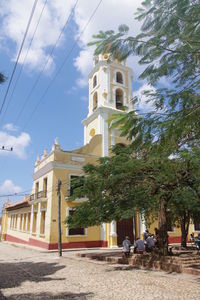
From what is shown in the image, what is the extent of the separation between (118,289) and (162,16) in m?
6.18

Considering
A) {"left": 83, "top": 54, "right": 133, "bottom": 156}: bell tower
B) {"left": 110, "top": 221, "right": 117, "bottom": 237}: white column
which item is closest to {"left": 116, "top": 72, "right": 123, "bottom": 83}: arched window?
{"left": 83, "top": 54, "right": 133, "bottom": 156}: bell tower

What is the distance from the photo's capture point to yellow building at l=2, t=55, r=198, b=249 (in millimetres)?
18703

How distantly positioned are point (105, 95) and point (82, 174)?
7.34 m

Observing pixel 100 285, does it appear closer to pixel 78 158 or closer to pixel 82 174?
pixel 82 174

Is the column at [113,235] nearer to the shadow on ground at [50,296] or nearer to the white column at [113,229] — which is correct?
the white column at [113,229]

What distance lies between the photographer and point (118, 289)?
6391 mm

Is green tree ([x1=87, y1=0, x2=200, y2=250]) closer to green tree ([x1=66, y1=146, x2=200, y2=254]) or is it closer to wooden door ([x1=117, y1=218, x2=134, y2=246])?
green tree ([x1=66, y1=146, x2=200, y2=254])

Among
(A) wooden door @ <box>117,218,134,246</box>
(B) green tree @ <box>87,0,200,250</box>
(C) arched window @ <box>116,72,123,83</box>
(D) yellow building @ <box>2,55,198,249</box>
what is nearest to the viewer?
(B) green tree @ <box>87,0,200,250</box>

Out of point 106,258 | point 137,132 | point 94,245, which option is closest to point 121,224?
point 94,245

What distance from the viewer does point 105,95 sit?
872 inches

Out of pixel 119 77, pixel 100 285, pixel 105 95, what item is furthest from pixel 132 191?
pixel 119 77

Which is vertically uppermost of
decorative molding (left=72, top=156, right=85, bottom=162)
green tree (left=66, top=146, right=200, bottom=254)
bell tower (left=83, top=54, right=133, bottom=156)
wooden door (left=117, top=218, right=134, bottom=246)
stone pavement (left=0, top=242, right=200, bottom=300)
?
bell tower (left=83, top=54, right=133, bottom=156)

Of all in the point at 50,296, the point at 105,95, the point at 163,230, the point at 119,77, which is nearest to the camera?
the point at 50,296

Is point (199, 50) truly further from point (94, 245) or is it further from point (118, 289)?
point (94, 245)
